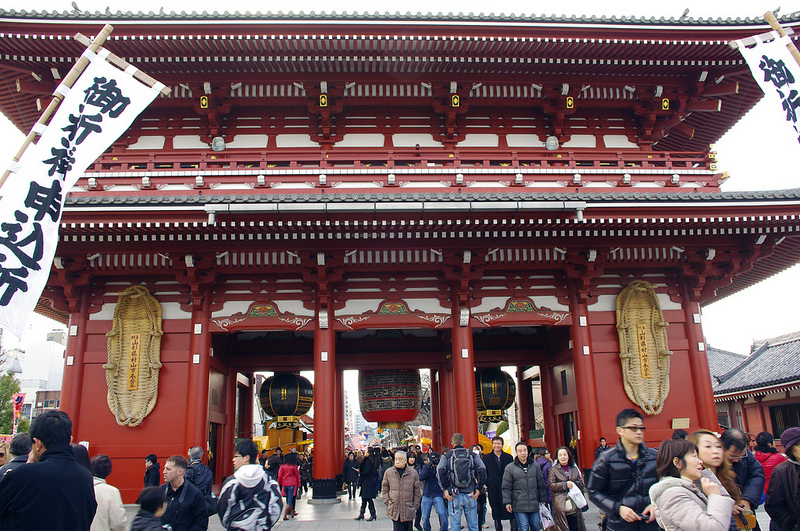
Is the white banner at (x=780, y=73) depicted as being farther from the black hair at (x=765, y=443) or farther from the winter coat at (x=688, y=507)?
the winter coat at (x=688, y=507)

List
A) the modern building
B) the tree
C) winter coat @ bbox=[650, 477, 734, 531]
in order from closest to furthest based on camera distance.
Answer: winter coat @ bbox=[650, 477, 734, 531], the modern building, the tree

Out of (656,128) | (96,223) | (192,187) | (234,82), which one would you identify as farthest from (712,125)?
(96,223)

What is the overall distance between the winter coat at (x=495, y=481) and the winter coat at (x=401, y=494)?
2.01 m

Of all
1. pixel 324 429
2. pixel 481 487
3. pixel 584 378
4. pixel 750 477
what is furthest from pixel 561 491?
pixel 324 429

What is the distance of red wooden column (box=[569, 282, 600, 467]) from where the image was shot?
12055 mm

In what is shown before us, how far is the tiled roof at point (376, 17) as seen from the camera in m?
11.8

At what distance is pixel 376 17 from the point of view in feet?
39.7

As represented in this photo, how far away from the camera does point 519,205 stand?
34.6ft

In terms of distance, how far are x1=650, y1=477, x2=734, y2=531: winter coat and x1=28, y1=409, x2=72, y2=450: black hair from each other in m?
3.83

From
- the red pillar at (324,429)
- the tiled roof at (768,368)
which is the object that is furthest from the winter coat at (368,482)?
the tiled roof at (768,368)

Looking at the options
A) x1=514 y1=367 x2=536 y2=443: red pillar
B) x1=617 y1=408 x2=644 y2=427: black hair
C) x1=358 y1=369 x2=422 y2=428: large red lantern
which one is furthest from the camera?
x1=514 y1=367 x2=536 y2=443: red pillar

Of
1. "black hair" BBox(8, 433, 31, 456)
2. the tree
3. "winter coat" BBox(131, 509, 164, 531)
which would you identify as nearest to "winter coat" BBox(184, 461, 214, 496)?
"black hair" BBox(8, 433, 31, 456)

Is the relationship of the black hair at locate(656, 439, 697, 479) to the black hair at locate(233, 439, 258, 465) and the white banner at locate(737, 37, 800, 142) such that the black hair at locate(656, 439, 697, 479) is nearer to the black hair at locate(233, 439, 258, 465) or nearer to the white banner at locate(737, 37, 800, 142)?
the black hair at locate(233, 439, 258, 465)

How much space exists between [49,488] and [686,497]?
397 cm
